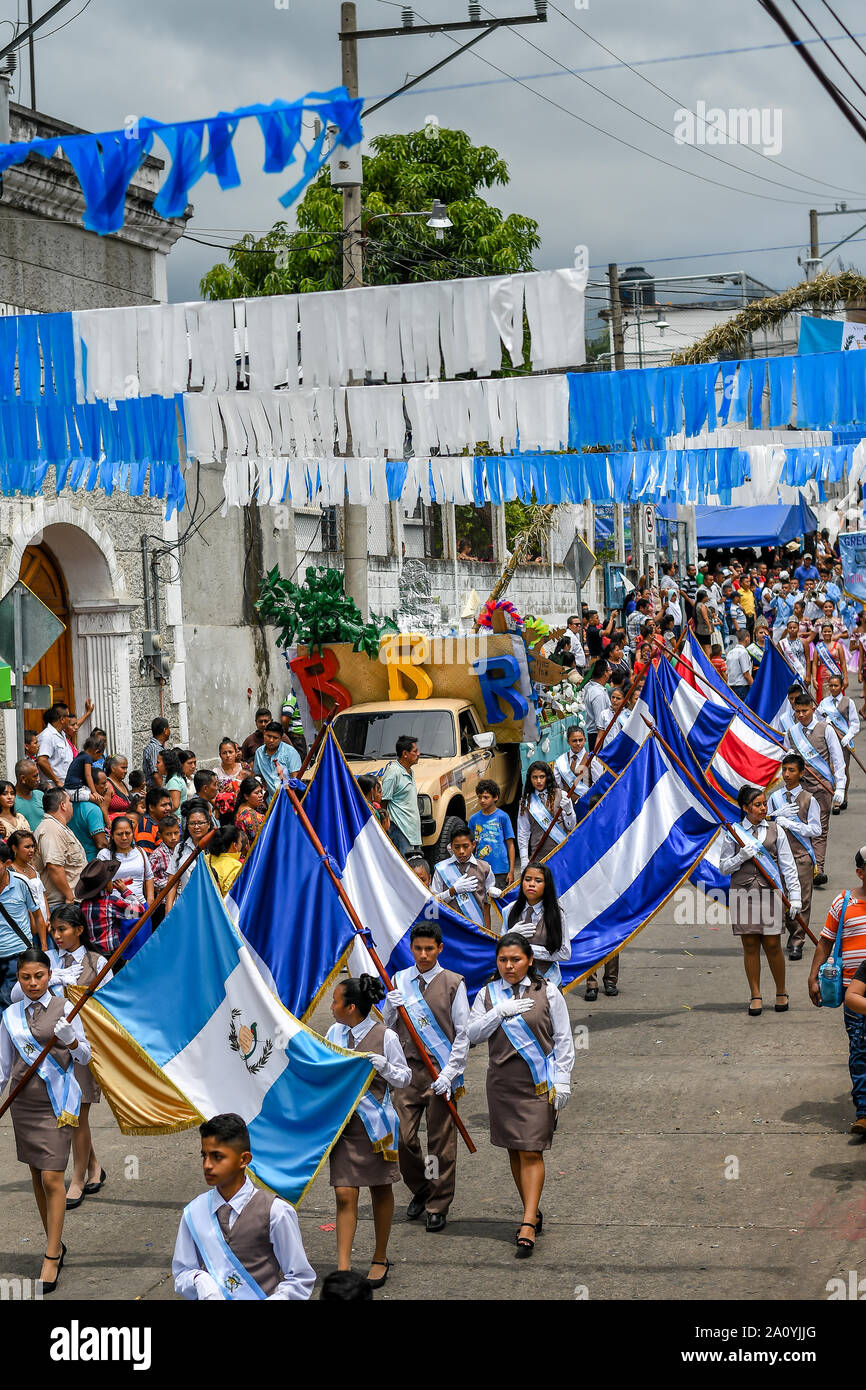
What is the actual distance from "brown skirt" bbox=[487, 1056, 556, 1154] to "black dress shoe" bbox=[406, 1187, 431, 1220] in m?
0.56

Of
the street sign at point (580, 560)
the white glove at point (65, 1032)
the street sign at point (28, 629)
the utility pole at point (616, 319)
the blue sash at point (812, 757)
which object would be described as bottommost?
the white glove at point (65, 1032)

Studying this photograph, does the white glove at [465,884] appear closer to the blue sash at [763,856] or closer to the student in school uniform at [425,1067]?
the blue sash at [763,856]

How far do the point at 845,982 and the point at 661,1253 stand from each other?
2.05m

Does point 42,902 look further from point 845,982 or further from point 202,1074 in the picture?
point 845,982

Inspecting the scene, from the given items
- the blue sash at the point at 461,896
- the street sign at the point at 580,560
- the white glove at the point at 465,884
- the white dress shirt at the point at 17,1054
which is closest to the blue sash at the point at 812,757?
the blue sash at the point at 461,896

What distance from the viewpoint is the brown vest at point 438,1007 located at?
26.2 ft

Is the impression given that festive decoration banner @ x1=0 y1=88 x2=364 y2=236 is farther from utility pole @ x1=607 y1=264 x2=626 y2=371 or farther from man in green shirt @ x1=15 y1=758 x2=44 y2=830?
utility pole @ x1=607 y1=264 x2=626 y2=371

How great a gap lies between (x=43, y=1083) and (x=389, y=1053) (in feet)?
5.51

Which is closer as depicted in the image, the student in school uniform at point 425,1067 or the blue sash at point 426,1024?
the student in school uniform at point 425,1067

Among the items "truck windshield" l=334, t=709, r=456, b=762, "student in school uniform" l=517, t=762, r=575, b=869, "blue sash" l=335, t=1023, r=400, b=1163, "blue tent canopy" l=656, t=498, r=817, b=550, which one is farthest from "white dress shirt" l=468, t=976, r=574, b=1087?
"blue tent canopy" l=656, t=498, r=817, b=550

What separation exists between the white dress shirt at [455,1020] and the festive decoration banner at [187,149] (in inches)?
155

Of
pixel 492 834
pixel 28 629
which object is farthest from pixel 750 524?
pixel 28 629

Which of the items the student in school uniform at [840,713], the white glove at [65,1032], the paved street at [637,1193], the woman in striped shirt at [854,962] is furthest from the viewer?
the student in school uniform at [840,713]

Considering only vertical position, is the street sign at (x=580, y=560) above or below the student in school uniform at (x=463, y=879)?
above
